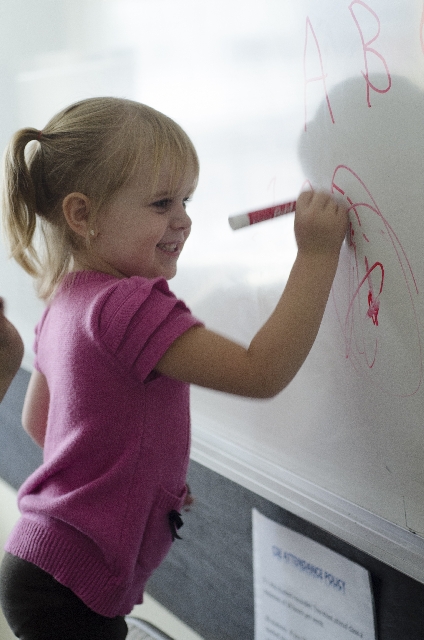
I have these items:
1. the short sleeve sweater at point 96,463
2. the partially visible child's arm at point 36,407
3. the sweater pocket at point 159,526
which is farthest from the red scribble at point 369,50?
the partially visible child's arm at point 36,407

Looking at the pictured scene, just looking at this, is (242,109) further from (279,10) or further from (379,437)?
(379,437)

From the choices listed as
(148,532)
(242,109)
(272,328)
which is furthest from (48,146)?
(148,532)

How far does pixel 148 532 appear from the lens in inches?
27.8

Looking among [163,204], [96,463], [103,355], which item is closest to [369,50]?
[163,204]

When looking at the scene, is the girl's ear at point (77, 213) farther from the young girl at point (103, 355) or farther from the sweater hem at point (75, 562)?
the sweater hem at point (75, 562)

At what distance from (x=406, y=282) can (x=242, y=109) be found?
0.26 m

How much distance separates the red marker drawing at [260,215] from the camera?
0.58m

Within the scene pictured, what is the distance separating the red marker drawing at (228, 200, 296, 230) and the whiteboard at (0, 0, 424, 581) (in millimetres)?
28

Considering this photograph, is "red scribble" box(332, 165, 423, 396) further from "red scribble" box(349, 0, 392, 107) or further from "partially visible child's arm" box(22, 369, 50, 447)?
"partially visible child's arm" box(22, 369, 50, 447)

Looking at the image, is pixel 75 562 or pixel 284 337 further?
pixel 75 562

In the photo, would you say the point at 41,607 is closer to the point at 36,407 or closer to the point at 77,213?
the point at 36,407

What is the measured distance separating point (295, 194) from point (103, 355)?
9.2 inches

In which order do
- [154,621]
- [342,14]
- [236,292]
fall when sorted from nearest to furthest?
[342,14] → [236,292] → [154,621]

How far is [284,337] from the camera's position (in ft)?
1.81
